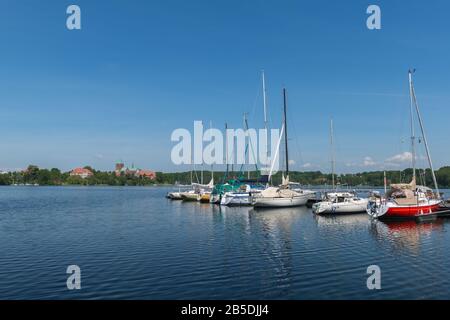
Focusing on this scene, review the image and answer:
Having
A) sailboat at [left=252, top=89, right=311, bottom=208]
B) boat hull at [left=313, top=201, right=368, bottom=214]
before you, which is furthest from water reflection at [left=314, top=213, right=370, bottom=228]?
sailboat at [left=252, top=89, right=311, bottom=208]

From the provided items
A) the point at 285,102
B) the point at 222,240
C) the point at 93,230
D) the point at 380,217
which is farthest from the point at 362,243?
the point at 285,102

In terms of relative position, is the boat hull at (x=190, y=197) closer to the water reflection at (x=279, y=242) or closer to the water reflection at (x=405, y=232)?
the water reflection at (x=279, y=242)

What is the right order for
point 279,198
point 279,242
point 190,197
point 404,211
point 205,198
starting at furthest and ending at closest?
1. point 190,197
2. point 205,198
3. point 279,198
4. point 404,211
5. point 279,242

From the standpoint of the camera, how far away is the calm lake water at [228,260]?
20.9m

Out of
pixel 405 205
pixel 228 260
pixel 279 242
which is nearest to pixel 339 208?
pixel 405 205

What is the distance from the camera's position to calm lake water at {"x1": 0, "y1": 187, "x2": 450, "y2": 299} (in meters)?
20.9

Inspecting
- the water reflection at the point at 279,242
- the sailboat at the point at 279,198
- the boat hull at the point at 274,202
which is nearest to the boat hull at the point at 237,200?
the sailboat at the point at 279,198

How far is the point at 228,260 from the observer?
93.0 feet

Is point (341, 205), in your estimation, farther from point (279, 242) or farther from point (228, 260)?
point (228, 260)

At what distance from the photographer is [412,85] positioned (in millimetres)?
58875
